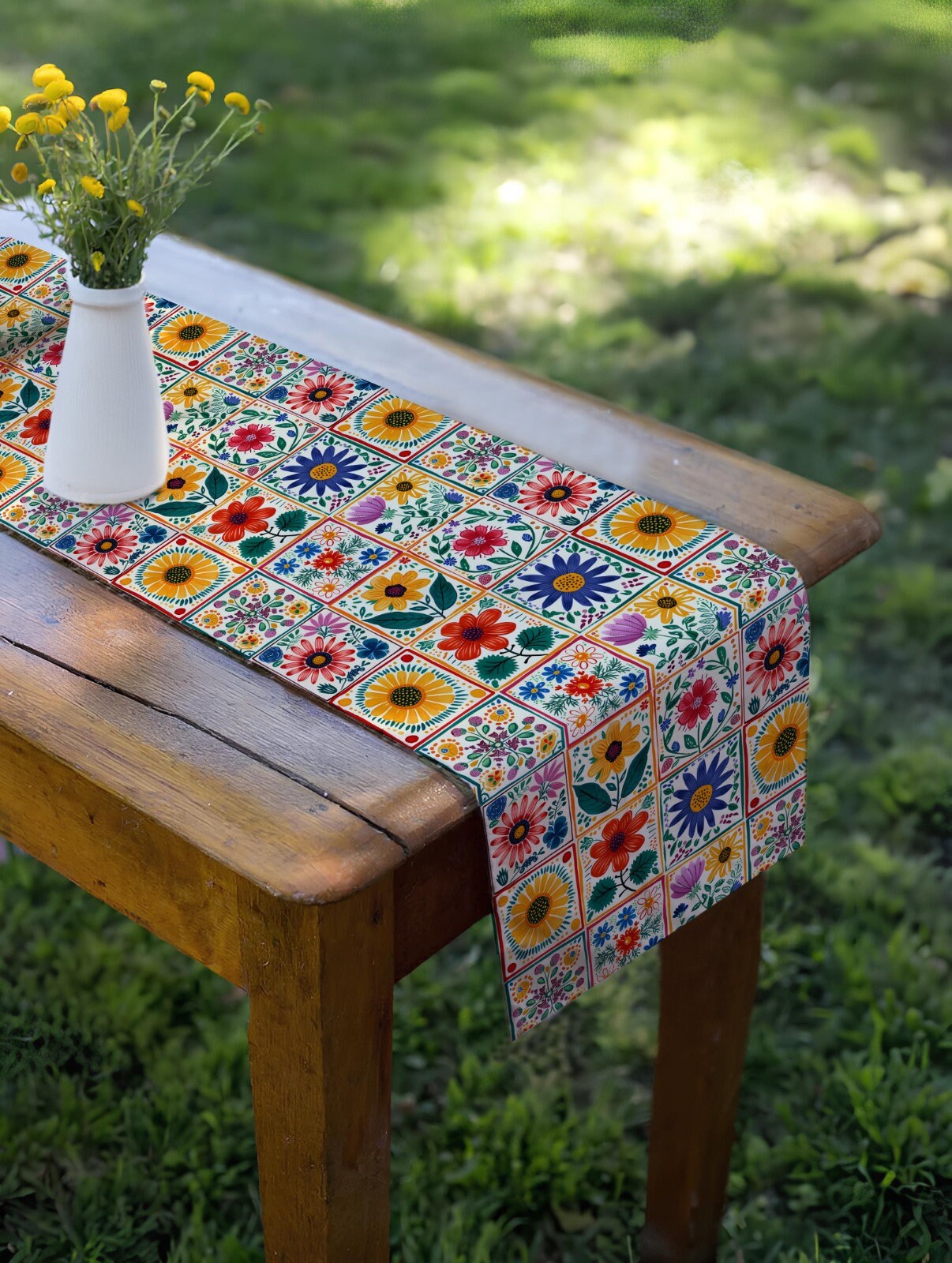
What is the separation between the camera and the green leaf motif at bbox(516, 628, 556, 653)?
1.30m

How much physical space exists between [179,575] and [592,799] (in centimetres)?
41

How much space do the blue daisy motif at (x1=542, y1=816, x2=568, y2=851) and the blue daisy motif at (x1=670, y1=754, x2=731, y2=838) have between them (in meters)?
0.14

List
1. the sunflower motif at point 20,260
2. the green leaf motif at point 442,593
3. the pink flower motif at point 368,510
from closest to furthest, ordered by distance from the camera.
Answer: the green leaf motif at point 442,593, the pink flower motif at point 368,510, the sunflower motif at point 20,260

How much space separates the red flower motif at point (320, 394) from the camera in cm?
161

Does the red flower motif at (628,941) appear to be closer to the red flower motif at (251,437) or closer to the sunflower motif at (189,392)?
the red flower motif at (251,437)

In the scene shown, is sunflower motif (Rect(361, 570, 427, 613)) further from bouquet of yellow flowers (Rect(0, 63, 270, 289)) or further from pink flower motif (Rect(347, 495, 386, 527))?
bouquet of yellow flowers (Rect(0, 63, 270, 289))

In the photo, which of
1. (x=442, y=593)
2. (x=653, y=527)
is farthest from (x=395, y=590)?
(x=653, y=527)

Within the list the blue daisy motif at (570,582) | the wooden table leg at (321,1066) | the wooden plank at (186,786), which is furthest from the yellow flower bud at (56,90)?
the wooden table leg at (321,1066)

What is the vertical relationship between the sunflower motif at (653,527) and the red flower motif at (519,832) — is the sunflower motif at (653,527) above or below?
above

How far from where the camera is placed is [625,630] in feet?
4.32

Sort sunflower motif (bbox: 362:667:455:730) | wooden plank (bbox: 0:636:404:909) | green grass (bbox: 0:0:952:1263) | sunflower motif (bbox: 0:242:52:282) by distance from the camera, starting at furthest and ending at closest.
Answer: green grass (bbox: 0:0:952:1263), sunflower motif (bbox: 0:242:52:282), sunflower motif (bbox: 362:667:455:730), wooden plank (bbox: 0:636:404:909)

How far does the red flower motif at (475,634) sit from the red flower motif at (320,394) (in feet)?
1.23

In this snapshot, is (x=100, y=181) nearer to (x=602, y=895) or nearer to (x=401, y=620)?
(x=401, y=620)

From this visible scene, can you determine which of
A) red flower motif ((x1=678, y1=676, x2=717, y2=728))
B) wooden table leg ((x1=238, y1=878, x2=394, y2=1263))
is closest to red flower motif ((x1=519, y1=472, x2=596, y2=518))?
red flower motif ((x1=678, y1=676, x2=717, y2=728))
